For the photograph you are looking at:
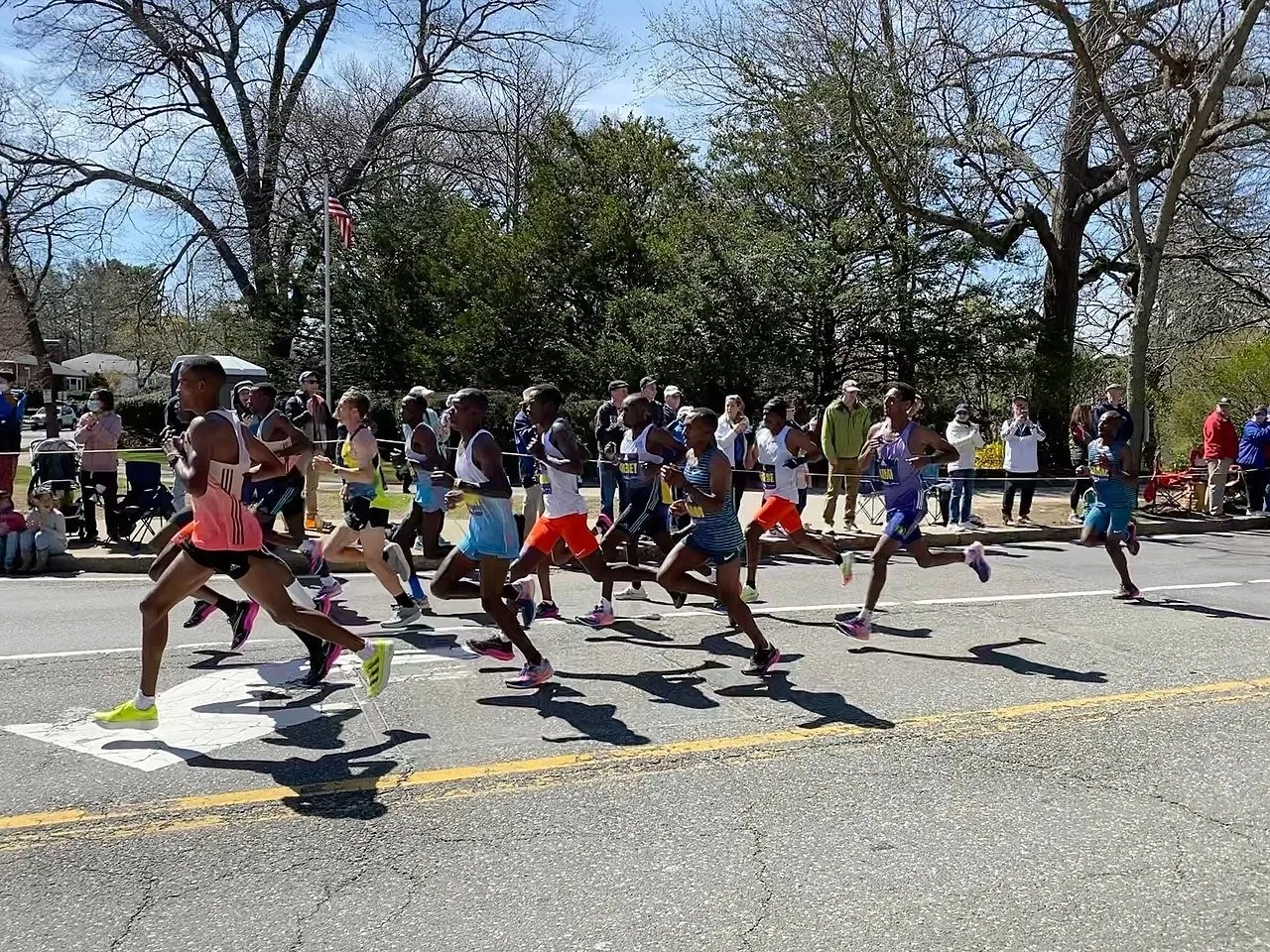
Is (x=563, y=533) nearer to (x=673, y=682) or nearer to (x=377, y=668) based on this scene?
(x=673, y=682)

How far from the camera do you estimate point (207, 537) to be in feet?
17.2

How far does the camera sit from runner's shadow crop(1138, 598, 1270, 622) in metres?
8.69

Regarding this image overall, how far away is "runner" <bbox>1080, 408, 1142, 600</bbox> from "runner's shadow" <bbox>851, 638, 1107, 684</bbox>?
2054 mm

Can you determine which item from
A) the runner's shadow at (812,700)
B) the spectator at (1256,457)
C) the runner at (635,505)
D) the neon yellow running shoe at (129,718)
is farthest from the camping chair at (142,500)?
the spectator at (1256,457)

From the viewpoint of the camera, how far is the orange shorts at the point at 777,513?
9.00 m

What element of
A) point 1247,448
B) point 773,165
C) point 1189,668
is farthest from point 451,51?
point 1189,668

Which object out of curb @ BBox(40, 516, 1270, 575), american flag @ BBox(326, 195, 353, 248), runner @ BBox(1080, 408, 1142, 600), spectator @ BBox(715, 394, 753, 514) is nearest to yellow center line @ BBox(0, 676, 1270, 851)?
runner @ BBox(1080, 408, 1142, 600)

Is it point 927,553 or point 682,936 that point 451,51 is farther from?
point 682,936

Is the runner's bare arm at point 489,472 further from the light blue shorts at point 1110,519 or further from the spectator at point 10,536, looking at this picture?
the spectator at point 10,536

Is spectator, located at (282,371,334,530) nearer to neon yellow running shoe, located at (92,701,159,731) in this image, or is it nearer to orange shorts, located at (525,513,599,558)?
orange shorts, located at (525,513,599,558)

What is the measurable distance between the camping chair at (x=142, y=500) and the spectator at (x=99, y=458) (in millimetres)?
117

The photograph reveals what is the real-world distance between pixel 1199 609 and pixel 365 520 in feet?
22.3

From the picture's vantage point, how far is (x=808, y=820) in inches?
173

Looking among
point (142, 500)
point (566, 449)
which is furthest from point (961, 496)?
point (142, 500)
